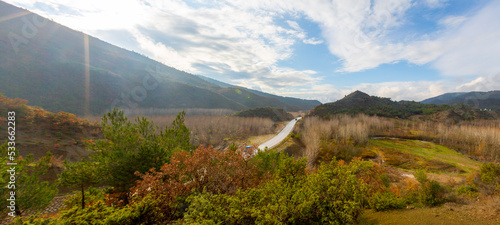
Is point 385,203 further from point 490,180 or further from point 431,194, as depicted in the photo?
point 490,180

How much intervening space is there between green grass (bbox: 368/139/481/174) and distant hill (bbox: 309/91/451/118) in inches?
1264

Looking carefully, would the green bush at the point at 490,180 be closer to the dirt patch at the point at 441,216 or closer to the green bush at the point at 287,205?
the dirt patch at the point at 441,216

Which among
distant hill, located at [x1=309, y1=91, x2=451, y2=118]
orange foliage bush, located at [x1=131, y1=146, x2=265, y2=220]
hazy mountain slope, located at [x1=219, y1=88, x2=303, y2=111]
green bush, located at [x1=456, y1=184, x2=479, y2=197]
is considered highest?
hazy mountain slope, located at [x1=219, y1=88, x2=303, y2=111]

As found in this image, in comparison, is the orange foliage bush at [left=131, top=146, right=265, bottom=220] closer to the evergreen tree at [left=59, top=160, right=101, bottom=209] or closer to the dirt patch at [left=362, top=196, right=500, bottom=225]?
the evergreen tree at [left=59, top=160, right=101, bottom=209]

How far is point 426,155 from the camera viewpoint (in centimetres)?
3794

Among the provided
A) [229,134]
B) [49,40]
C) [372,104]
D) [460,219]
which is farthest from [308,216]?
[49,40]

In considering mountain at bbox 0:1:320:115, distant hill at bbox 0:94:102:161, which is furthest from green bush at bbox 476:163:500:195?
mountain at bbox 0:1:320:115

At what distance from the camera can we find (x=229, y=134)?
57.0m

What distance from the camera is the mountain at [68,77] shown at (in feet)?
234

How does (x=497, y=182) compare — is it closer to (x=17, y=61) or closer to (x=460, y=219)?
(x=460, y=219)

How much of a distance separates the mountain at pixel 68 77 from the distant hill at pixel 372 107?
71.8m

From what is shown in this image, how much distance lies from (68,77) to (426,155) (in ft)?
456

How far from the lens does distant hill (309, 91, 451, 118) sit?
3332 inches

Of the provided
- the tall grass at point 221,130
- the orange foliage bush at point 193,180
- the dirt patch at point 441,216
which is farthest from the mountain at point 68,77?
the dirt patch at point 441,216
